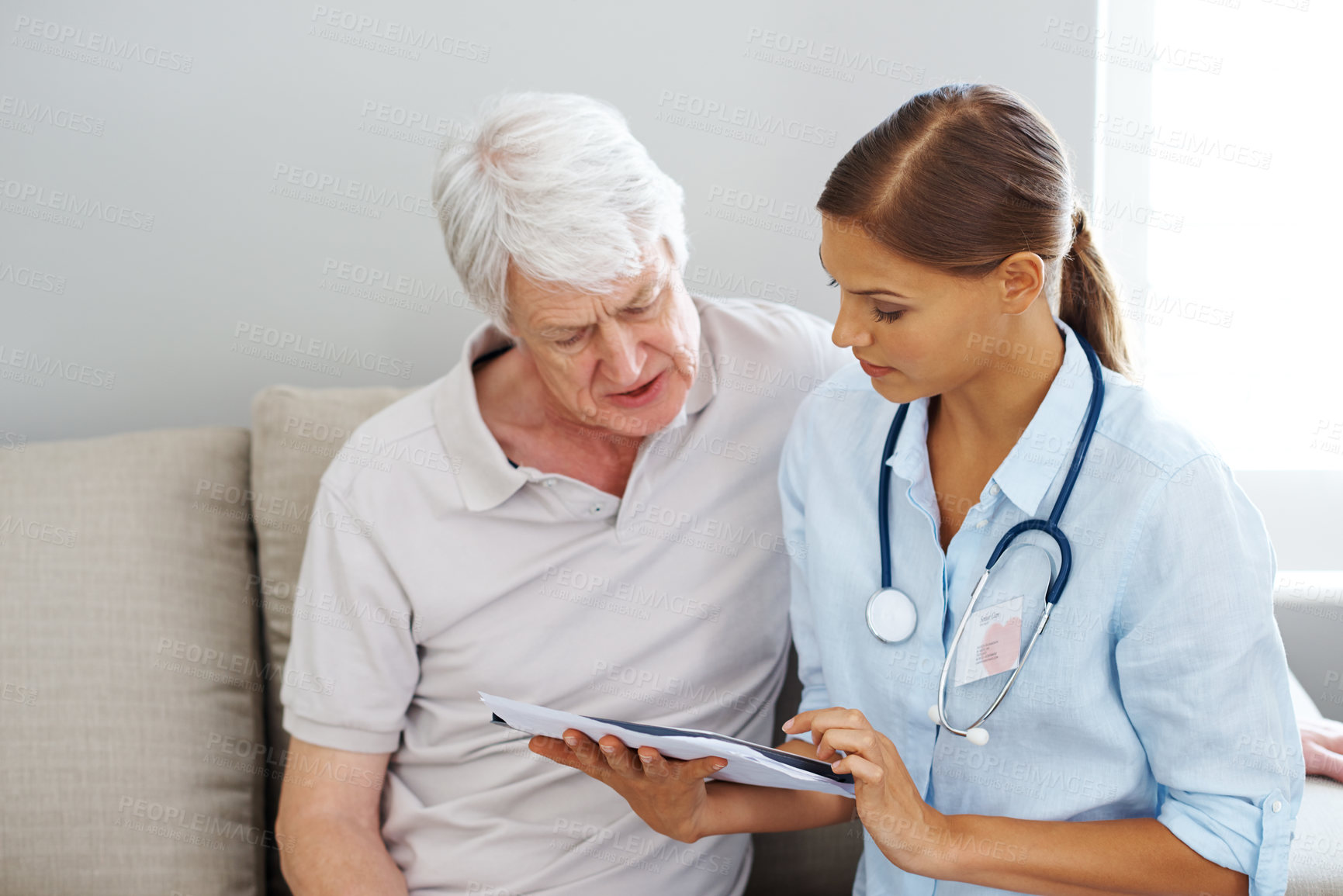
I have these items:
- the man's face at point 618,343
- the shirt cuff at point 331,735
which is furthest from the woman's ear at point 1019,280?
the shirt cuff at point 331,735

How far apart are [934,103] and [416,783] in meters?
1.21

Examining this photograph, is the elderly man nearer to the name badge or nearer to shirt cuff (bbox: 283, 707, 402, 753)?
shirt cuff (bbox: 283, 707, 402, 753)

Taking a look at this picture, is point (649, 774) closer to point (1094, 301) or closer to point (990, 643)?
point (990, 643)

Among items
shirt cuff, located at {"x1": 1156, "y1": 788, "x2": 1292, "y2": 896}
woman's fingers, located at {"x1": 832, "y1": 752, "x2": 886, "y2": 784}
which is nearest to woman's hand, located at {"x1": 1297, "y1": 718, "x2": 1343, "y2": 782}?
shirt cuff, located at {"x1": 1156, "y1": 788, "x2": 1292, "y2": 896}

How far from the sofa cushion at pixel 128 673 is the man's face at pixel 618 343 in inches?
28.0

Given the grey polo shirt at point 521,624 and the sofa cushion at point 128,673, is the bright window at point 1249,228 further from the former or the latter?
the sofa cushion at point 128,673

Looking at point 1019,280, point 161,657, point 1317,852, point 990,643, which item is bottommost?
point 1317,852

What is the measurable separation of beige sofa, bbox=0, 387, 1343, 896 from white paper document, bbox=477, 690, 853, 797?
636 mm

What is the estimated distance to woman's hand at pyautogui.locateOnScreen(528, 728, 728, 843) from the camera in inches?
43.4

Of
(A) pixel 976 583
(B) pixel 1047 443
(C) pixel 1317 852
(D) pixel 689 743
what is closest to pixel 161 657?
(D) pixel 689 743

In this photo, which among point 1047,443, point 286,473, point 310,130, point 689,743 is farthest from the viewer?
point 310,130

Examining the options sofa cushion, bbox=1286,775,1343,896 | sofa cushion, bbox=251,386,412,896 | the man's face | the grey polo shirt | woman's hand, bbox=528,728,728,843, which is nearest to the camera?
woman's hand, bbox=528,728,728,843

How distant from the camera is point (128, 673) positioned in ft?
5.08

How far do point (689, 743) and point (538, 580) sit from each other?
525mm
